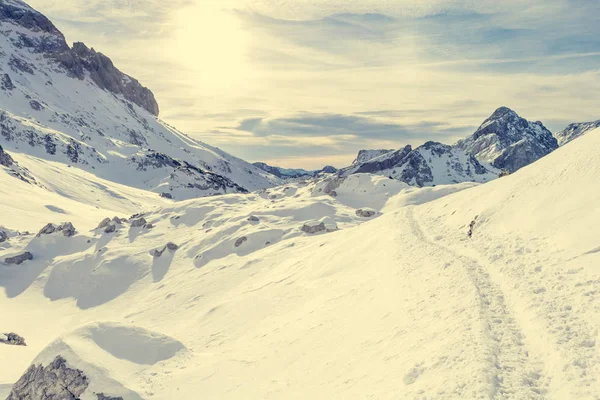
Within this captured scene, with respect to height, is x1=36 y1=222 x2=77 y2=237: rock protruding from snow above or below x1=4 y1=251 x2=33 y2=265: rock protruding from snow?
above

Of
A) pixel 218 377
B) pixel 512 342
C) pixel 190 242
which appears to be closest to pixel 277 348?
pixel 218 377

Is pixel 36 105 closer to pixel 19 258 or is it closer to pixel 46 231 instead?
pixel 46 231

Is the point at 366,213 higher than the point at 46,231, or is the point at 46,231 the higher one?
the point at 366,213

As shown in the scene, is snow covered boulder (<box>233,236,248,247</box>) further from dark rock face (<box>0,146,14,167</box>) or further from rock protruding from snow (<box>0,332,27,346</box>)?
dark rock face (<box>0,146,14,167</box>)

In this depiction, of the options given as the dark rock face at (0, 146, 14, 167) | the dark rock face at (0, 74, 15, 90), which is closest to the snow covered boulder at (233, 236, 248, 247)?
the dark rock face at (0, 146, 14, 167)

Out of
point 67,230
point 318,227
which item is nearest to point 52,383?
point 318,227

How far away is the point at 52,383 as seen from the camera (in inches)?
851

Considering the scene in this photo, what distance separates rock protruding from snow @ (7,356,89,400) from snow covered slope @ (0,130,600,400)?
25 cm

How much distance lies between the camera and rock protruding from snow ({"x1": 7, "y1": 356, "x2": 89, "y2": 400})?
21.0 meters

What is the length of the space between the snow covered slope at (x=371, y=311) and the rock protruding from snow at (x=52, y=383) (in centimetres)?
25

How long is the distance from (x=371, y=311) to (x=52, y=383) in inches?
653

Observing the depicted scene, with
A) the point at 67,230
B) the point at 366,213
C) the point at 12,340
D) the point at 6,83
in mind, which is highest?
the point at 6,83

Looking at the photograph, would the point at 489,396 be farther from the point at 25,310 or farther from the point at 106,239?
the point at 106,239

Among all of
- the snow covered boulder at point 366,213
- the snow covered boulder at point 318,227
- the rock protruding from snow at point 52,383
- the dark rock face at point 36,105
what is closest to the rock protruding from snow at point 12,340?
the rock protruding from snow at point 52,383
